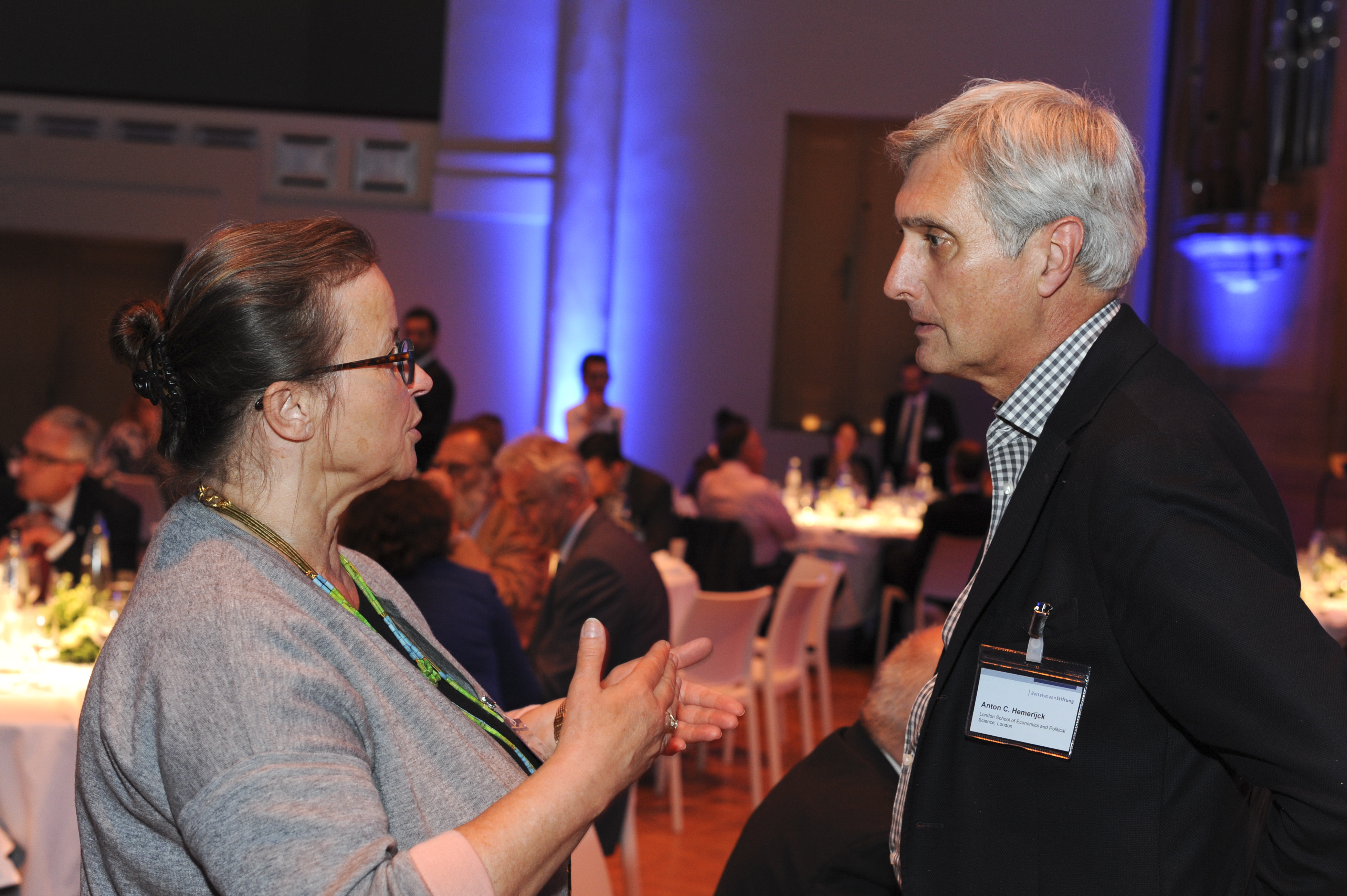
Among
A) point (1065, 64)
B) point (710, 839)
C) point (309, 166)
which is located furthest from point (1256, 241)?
point (309, 166)

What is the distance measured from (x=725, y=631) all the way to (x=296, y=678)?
357cm

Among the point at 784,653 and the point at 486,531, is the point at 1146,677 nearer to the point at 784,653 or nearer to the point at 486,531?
the point at 486,531

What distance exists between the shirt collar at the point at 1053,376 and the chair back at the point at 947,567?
5.13 metres

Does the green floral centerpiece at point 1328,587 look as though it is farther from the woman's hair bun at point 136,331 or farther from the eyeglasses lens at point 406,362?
the woman's hair bun at point 136,331

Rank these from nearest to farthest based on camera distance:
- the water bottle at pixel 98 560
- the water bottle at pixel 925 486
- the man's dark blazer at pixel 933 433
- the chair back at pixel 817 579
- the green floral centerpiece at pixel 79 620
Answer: the green floral centerpiece at pixel 79 620 < the water bottle at pixel 98 560 < the chair back at pixel 817 579 < the water bottle at pixel 925 486 < the man's dark blazer at pixel 933 433

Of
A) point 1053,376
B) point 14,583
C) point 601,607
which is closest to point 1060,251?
point 1053,376

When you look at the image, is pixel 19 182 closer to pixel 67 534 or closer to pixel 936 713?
pixel 67 534

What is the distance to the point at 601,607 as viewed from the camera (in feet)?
11.2

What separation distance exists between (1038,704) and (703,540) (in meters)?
5.19

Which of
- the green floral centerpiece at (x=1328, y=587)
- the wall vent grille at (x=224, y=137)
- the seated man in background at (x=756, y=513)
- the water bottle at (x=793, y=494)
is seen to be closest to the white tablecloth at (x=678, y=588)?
the seated man in background at (x=756, y=513)

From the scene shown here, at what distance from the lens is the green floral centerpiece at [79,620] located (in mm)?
2963

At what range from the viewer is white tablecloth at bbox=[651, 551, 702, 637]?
4.62 meters

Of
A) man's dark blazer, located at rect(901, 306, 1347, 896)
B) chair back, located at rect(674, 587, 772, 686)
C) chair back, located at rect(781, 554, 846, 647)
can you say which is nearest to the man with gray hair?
man's dark blazer, located at rect(901, 306, 1347, 896)

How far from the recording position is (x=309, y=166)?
10.6m
